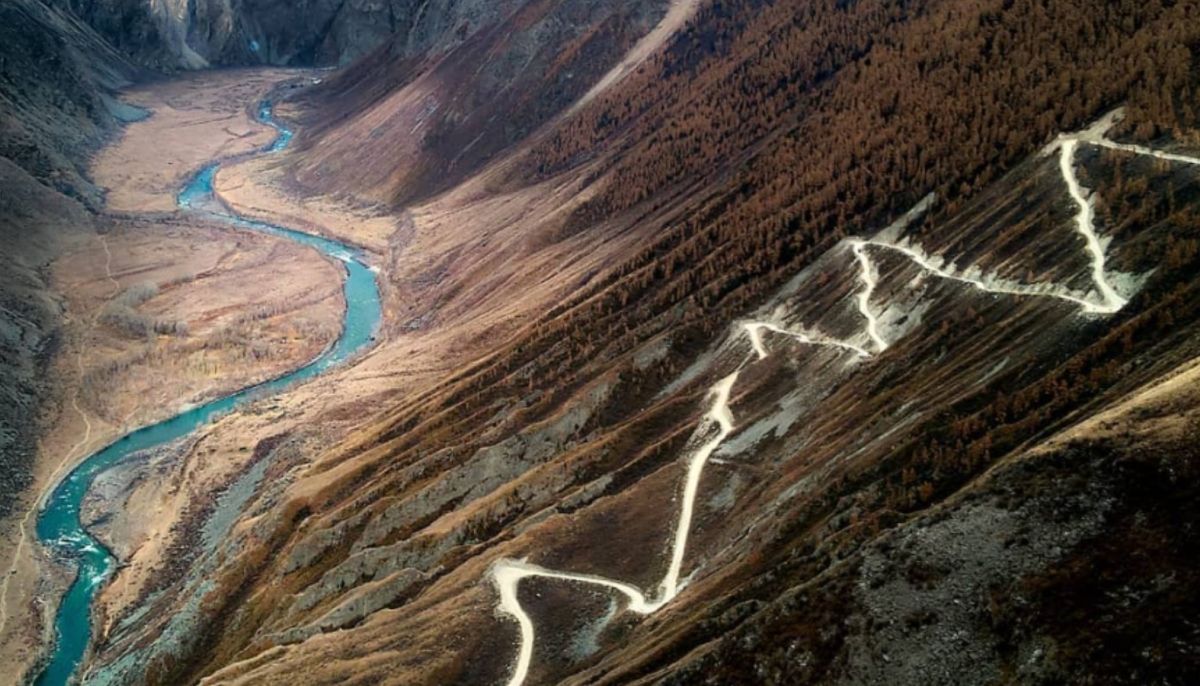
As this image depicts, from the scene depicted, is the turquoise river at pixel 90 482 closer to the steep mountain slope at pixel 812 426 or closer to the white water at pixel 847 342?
the steep mountain slope at pixel 812 426

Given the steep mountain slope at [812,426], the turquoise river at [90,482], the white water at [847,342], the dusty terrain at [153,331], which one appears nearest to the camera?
the steep mountain slope at [812,426]

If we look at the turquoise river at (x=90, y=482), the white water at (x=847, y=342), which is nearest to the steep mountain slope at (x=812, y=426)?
the white water at (x=847, y=342)

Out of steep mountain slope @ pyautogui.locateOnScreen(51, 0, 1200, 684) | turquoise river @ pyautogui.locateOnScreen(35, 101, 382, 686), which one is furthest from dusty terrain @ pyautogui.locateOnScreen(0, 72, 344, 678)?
steep mountain slope @ pyautogui.locateOnScreen(51, 0, 1200, 684)

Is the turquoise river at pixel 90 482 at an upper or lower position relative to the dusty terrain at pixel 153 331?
lower

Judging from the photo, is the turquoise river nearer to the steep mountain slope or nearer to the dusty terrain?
the dusty terrain

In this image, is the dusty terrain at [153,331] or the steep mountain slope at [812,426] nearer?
the steep mountain slope at [812,426]

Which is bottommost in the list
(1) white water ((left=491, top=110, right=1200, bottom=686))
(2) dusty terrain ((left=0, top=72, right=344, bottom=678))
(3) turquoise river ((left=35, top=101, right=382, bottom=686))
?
(1) white water ((left=491, top=110, right=1200, bottom=686))
